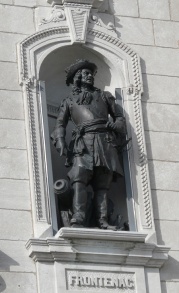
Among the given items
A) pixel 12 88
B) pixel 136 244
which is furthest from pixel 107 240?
pixel 12 88

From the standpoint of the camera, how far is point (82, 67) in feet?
63.6

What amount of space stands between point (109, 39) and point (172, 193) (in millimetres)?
2185

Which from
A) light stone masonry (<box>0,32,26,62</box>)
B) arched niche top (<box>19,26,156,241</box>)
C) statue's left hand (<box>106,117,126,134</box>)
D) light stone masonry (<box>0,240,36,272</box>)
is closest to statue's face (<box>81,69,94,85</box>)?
arched niche top (<box>19,26,156,241</box>)

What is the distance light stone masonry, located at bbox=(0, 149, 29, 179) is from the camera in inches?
731

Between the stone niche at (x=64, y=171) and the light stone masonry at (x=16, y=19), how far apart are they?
0.43 feet

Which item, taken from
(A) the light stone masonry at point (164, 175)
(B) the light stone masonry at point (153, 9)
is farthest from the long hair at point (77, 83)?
(B) the light stone masonry at point (153, 9)

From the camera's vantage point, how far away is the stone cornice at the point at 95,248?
59.6ft

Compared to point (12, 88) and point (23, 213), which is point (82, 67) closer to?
point (12, 88)

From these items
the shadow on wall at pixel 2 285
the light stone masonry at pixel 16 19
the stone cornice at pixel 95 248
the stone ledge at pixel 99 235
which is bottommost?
the shadow on wall at pixel 2 285

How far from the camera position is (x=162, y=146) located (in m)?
19.4

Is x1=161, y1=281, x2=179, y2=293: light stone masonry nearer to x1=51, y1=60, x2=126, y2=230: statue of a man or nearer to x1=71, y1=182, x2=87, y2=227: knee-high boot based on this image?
x1=51, y1=60, x2=126, y2=230: statue of a man

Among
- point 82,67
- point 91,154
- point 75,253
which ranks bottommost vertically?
point 75,253

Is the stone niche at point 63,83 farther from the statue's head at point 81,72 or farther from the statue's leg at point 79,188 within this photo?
the statue's leg at point 79,188

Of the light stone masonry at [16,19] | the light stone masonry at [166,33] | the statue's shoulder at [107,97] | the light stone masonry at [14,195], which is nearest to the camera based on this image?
the light stone masonry at [14,195]
